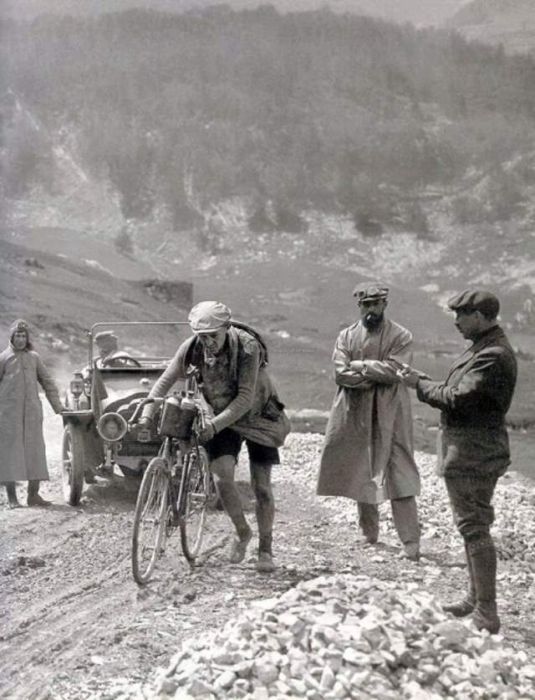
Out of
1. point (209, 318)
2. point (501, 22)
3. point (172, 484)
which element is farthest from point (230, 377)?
point (501, 22)

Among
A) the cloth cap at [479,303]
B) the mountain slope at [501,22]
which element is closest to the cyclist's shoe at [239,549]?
the cloth cap at [479,303]

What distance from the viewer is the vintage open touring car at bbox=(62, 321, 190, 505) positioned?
16.3 ft

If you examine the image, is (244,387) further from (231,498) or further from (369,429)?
(369,429)

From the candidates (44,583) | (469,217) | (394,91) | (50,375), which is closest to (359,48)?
(394,91)

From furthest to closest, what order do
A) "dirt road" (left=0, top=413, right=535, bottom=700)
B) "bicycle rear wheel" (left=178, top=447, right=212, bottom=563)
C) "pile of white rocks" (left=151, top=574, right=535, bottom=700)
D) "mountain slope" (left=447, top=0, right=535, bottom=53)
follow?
"mountain slope" (left=447, top=0, right=535, bottom=53) → "bicycle rear wheel" (left=178, top=447, right=212, bottom=563) → "dirt road" (left=0, top=413, right=535, bottom=700) → "pile of white rocks" (left=151, top=574, right=535, bottom=700)

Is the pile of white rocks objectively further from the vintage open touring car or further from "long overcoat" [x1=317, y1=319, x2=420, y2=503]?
the vintage open touring car

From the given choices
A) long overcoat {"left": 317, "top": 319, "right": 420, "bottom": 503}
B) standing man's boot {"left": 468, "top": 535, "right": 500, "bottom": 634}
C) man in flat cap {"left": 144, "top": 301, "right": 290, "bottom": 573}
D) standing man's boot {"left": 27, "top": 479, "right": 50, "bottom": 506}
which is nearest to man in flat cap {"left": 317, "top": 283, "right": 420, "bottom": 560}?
long overcoat {"left": 317, "top": 319, "right": 420, "bottom": 503}

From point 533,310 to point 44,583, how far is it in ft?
9.71

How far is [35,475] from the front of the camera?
469 cm

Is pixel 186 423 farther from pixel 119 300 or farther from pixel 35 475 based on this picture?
pixel 119 300

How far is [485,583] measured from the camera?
3.58 metres

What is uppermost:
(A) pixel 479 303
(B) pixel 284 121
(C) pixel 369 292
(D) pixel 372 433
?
(B) pixel 284 121

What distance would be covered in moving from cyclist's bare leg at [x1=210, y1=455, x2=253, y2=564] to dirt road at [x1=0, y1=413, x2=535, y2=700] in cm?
6

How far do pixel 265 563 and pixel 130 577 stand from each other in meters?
0.54
